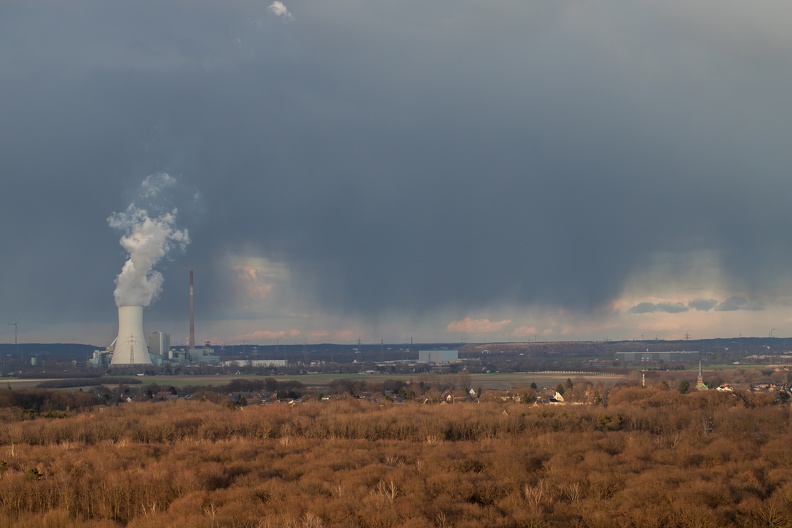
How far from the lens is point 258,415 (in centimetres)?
6438

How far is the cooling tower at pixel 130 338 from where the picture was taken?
393 feet

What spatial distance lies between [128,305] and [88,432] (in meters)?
66.8

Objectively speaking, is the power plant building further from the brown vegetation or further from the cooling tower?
the brown vegetation

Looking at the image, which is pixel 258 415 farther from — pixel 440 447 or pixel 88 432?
pixel 440 447

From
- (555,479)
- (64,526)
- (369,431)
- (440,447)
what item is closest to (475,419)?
(369,431)

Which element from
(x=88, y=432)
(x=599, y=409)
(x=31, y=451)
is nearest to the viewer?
(x=31, y=451)

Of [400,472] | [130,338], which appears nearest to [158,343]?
[130,338]

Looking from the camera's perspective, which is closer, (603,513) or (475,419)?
(603,513)

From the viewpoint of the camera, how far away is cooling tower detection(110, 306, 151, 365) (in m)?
120

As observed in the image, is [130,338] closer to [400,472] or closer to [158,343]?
[158,343]

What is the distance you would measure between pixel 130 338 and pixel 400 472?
316 feet

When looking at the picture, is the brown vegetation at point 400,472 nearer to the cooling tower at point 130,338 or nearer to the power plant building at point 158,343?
the cooling tower at point 130,338

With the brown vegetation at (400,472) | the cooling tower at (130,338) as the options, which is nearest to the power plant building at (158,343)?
the cooling tower at (130,338)

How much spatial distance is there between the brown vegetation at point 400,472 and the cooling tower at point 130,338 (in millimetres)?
59840
